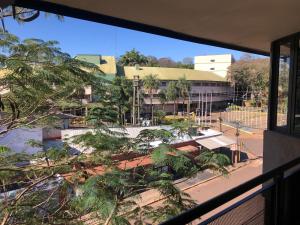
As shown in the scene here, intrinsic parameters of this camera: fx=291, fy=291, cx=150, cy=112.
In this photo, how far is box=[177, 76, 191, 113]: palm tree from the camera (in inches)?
1147

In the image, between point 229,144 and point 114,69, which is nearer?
point 229,144

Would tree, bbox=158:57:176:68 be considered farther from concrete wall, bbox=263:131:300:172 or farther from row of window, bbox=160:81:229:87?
concrete wall, bbox=263:131:300:172

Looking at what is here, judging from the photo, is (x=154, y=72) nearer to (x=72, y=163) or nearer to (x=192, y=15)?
(x=72, y=163)

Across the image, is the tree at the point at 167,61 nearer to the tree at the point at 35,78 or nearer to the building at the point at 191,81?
the building at the point at 191,81

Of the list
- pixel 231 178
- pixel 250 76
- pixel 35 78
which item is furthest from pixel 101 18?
pixel 250 76

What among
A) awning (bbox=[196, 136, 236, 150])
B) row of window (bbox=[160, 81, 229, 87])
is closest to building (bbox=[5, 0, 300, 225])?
awning (bbox=[196, 136, 236, 150])

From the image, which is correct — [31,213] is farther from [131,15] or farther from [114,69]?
[114,69]

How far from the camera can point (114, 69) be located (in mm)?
25891

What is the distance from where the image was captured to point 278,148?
3998 millimetres

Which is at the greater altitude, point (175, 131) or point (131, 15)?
point (131, 15)

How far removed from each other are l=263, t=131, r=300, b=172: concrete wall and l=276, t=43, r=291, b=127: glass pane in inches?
8.5

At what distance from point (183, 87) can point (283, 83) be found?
2566 cm

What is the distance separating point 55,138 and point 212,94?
31.5 metres

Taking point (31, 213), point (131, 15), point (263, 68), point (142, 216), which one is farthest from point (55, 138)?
point (263, 68)
